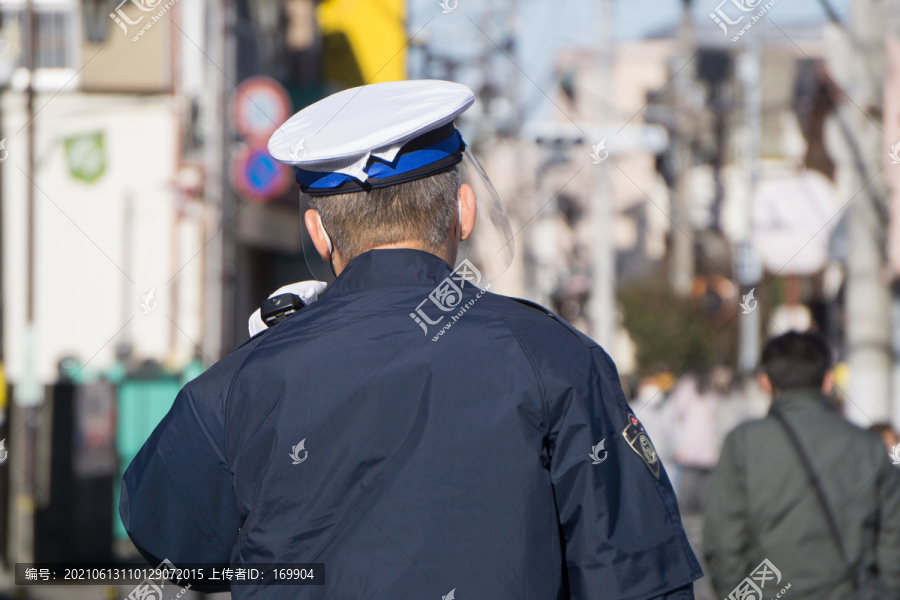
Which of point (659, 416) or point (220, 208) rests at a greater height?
point (220, 208)

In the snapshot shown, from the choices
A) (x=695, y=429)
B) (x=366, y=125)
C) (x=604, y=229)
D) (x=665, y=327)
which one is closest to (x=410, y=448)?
(x=366, y=125)

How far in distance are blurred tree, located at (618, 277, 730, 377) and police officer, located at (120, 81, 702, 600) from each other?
2497 cm

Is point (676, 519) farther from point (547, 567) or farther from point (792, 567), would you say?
point (792, 567)

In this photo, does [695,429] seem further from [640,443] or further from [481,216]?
[640,443]

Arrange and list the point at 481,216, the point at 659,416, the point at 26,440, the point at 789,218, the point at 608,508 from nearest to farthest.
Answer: the point at 608,508 < the point at 481,216 < the point at 26,440 < the point at 659,416 < the point at 789,218

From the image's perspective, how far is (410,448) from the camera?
146 cm

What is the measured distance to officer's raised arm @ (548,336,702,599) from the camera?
4.57 feet

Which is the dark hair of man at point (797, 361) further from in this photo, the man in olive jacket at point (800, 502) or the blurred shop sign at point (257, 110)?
the blurred shop sign at point (257, 110)

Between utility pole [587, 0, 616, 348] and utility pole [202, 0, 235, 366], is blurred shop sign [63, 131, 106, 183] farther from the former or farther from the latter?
utility pole [587, 0, 616, 348]

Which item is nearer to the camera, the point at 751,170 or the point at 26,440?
the point at 26,440

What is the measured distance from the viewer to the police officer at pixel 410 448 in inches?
56.0

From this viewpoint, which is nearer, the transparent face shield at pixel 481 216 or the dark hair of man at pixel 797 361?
the transparent face shield at pixel 481 216

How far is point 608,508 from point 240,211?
14.8m

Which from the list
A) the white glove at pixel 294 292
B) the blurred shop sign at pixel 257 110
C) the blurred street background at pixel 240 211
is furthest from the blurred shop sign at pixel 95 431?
the white glove at pixel 294 292
